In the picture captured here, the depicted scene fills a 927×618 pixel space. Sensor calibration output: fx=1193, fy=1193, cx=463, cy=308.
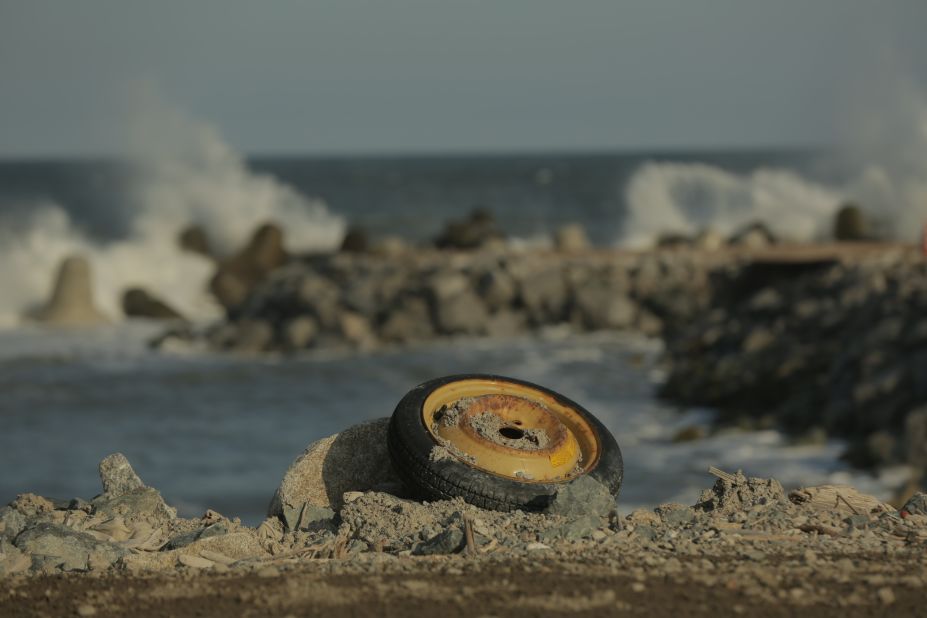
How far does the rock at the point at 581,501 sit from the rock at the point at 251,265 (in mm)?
26336

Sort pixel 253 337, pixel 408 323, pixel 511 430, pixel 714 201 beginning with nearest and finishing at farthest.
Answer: pixel 511 430 → pixel 408 323 → pixel 253 337 → pixel 714 201

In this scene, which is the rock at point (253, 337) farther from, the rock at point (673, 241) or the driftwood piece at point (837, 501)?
the driftwood piece at point (837, 501)

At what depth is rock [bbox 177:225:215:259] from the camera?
3825cm

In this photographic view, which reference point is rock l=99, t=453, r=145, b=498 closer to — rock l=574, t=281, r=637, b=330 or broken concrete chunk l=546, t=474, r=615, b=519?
broken concrete chunk l=546, t=474, r=615, b=519

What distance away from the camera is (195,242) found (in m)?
38.7

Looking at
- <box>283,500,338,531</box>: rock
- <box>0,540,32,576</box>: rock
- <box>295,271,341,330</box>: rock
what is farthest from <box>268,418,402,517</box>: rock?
<box>295,271,341,330</box>: rock

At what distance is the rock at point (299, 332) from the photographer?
79.5 feet

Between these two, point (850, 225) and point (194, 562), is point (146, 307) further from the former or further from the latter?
point (194, 562)

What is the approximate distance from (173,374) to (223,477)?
794cm

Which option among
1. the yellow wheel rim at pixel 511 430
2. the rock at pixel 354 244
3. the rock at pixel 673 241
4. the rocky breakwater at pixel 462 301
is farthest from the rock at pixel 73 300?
the yellow wheel rim at pixel 511 430

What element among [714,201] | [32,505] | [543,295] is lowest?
[543,295]

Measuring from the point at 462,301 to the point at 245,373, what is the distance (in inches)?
200

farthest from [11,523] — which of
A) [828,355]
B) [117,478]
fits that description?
[828,355]

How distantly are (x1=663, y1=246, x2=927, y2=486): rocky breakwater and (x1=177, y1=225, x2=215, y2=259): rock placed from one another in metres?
20.4
